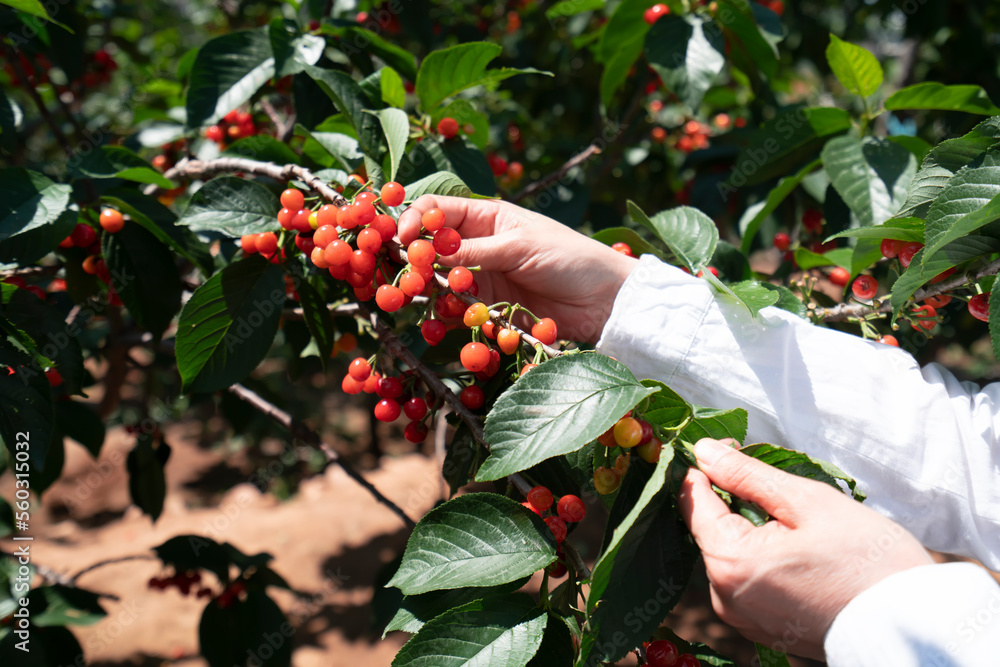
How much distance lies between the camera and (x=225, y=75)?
1.68 m

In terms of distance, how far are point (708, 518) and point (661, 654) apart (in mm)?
248

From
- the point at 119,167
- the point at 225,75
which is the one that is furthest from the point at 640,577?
the point at 225,75

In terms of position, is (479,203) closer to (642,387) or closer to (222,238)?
(642,387)

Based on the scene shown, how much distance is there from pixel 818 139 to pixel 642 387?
135 cm

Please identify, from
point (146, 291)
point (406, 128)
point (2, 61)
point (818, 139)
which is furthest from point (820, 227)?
point (2, 61)

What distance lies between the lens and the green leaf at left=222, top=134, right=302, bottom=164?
1.52 metres

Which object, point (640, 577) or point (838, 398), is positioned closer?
point (640, 577)

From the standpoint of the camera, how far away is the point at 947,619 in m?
0.84

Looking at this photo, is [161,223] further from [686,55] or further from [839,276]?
[839,276]

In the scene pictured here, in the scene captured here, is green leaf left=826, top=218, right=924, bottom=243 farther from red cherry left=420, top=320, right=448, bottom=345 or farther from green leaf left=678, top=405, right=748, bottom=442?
red cherry left=420, top=320, right=448, bottom=345

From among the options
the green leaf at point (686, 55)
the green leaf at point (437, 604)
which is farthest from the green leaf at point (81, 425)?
the green leaf at point (686, 55)

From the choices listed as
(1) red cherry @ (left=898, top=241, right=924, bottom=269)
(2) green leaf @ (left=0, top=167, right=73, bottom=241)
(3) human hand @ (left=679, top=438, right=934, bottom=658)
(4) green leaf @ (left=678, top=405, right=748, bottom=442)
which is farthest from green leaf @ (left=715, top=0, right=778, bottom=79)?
(2) green leaf @ (left=0, top=167, right=73, bottom=241)

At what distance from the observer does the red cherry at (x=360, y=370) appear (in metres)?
1.29

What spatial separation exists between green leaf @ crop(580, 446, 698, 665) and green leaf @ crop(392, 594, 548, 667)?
3.8 inches
